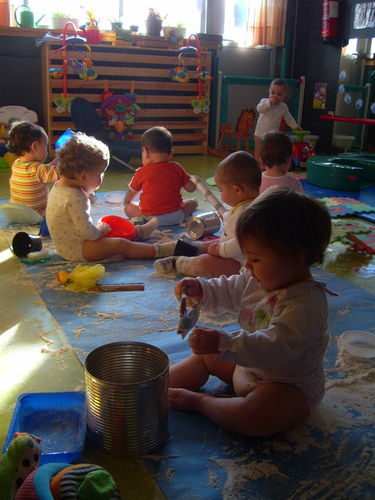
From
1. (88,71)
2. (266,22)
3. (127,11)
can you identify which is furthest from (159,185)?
(266,22)

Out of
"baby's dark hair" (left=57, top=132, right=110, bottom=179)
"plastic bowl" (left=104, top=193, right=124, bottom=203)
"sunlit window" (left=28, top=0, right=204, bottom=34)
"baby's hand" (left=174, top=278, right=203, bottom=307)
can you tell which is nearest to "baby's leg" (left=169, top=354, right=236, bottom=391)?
"baby's hand" (left=174, top=278, right=203, bottom=307)

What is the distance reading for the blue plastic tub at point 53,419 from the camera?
1047 mm

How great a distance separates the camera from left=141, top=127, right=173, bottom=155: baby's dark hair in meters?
2.65

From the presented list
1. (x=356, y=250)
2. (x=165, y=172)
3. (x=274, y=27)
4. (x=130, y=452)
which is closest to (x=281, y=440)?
(x=130, y=452)

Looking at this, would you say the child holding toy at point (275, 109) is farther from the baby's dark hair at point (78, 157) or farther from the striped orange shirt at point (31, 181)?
the baby's dark hair at point (78, 157)

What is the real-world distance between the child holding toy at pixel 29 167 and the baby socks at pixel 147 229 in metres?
0.61

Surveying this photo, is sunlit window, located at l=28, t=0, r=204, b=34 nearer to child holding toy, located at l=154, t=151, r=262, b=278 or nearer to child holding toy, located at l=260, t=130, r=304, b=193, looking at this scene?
child holding toy, located at l=260, t=130, r=304, b=193

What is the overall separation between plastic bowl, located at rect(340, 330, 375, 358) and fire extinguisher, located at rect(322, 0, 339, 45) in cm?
505

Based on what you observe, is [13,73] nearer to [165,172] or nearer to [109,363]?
[165,172]

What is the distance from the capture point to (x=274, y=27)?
6.02 metres

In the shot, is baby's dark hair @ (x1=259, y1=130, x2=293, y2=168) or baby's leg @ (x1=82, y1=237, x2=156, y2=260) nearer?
baby's leg @ (x1=82, y1=237, x2=156, y2=260)

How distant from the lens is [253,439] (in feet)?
3.65

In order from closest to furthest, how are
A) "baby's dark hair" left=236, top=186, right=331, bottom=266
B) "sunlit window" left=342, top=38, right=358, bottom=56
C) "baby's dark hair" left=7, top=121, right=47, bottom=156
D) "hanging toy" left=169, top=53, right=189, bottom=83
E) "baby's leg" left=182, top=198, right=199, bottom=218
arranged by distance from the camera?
"baby's dark hair" left=236, top=186, right=331, bottom=266 < "baby's dark hair" left=7, top=121, right=47, bottom=156 < "baby's leg" left=182, top=198, right=199, bottom=218 < "hanging toy" left=169, top=53, right=189, bottom=83 < "sunlit window" left=342, top=38, right=358, bottom=56

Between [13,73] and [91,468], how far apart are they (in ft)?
16.6
